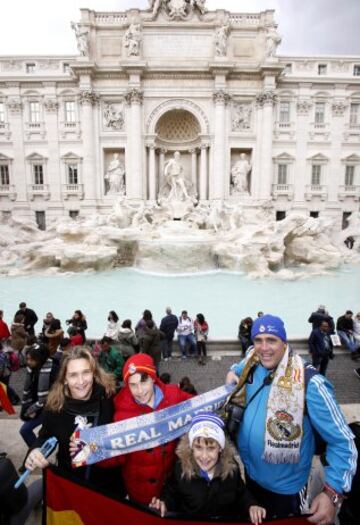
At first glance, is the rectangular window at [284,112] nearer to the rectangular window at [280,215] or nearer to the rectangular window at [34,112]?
the rectangular window at [280,215]

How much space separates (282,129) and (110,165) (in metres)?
10.9

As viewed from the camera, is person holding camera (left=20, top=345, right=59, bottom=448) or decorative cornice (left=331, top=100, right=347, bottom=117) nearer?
person holding camera (left=20, top=345, right=59, bottom=448)

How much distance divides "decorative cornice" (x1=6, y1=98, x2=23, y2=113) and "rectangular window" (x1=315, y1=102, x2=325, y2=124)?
1821 cm

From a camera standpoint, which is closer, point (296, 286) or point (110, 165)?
point (296, 286)

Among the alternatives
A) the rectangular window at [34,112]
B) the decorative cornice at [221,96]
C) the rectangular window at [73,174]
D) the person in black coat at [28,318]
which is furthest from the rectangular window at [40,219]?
the person in black coat at [28,318]

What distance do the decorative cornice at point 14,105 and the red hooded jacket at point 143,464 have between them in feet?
73.3

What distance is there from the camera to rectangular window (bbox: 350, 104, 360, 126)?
65.6 feet

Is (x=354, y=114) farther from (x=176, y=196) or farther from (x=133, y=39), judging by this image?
(x=133, y=39)

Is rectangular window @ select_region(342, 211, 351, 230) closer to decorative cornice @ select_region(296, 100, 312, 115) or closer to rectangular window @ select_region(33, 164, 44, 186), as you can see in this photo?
decorative cornice @ select_region(296, 100, 312, 115)

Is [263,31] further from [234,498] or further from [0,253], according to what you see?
[234,498]

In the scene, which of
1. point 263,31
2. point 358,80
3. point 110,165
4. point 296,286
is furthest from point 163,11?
point 296,286

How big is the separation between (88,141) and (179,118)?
5815 millimetres

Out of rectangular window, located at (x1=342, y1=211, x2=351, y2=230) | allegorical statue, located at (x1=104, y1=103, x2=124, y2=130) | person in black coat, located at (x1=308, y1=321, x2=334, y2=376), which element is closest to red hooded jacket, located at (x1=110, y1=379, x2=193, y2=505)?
person in black coat, located at (x1=308, y1=321, x2=334, y2=376)

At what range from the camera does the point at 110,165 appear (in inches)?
760
